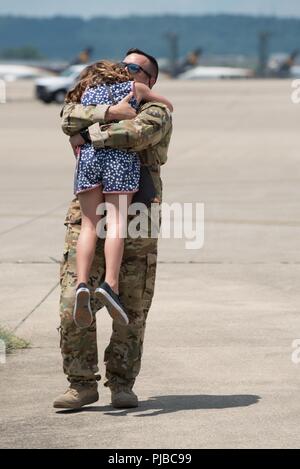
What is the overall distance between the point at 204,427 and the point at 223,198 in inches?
482

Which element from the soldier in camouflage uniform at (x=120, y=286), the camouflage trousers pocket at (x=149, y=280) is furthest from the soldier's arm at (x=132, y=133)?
the camouflage trousers pocket at (x=149, y=280)

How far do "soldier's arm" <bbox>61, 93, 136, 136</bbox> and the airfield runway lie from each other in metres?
1.54

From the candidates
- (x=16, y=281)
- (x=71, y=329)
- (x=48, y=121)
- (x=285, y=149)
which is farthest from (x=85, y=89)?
(x=48, y=121)

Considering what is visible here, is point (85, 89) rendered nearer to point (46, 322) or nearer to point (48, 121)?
point (46, 322)

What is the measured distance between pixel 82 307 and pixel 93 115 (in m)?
1.02

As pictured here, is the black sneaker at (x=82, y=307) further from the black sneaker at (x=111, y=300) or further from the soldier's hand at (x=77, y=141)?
the soldier's hand at (x=77, y=141)

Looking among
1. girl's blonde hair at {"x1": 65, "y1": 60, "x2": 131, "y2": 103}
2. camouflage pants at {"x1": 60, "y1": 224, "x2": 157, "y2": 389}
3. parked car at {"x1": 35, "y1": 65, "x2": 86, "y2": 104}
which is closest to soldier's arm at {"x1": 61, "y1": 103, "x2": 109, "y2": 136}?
girl's blonde hair at {"x1": 65, "y1": 60, "x2": 131, "y2": 103}

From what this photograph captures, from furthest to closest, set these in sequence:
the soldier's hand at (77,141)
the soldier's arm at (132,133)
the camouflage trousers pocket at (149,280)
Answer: the camouflage trousers pocket at (149,280), the soldier's hand at (77,141), the soldier's arm at (132,133)

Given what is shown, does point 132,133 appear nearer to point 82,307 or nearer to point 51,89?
point 82,307

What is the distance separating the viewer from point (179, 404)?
22.5ft

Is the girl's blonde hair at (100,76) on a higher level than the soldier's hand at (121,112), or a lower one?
higher

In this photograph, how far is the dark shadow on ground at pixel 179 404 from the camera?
6.68 meters

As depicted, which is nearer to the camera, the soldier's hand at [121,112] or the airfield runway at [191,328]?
the airfield runway at [191,328]
